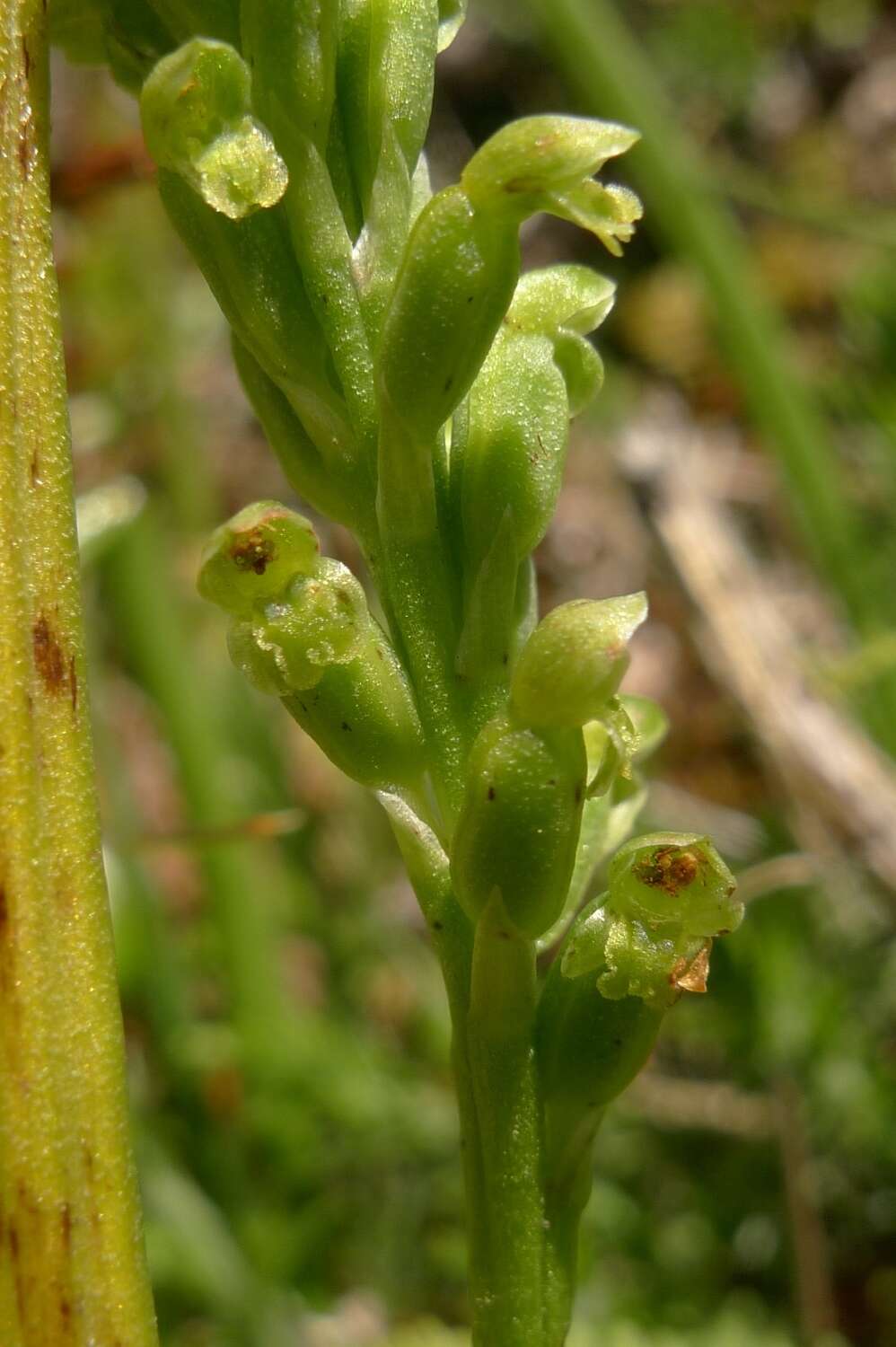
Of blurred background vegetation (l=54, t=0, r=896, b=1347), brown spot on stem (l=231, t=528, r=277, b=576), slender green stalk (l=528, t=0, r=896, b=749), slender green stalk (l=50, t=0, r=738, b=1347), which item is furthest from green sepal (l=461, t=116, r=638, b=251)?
slender green stalk (l=528, t=0, r=896, b=749)

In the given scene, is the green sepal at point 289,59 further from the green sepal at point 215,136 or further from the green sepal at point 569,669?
the green sepal at point 569,669

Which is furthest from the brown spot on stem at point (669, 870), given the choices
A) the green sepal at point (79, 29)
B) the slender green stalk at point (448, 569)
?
the green sepal at point (79, 29)

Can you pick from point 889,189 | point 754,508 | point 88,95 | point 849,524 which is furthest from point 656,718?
point 889,189

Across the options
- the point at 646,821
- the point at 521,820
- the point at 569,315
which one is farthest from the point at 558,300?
the point at 646,821

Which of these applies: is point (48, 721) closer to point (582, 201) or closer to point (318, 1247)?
point (582, 201)

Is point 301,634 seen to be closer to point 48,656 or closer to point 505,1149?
point 48,656

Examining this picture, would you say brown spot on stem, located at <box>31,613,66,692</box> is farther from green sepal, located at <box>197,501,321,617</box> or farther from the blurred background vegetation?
the blurred background vegetation
